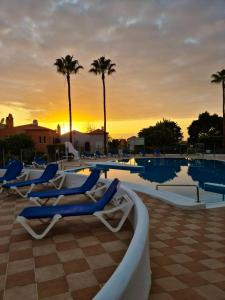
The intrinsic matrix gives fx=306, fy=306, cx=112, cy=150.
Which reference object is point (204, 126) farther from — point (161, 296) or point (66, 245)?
point (161, 296)

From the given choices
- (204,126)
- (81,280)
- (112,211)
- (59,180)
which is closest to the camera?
(81,280)

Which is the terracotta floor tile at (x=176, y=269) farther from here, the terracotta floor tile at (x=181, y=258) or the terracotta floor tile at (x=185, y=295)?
the terracotta floor tile at (x=185, y=295)

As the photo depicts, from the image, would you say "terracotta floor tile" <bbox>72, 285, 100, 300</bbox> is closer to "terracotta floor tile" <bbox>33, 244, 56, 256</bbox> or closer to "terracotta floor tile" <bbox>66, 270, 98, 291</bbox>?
"terracotta floor tile" <bbox>66, 270, 98, 291</bbox>

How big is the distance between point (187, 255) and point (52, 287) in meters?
1.75

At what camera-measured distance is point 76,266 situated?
329cm

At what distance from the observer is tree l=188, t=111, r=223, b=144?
5112cm

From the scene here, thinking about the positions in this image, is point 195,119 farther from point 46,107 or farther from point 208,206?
point 208,206

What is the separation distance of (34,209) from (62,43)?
1296 centimetres

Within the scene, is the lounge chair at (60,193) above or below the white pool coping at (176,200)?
above

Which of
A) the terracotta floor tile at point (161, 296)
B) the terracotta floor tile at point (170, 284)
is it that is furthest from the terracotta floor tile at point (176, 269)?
the terracotta floor tile at point (161, 296)

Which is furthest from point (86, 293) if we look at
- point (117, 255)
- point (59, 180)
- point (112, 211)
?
point (59, 180)

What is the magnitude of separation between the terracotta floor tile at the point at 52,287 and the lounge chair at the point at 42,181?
4.45 m

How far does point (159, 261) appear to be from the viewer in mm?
3559

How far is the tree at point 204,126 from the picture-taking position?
51125 mm
